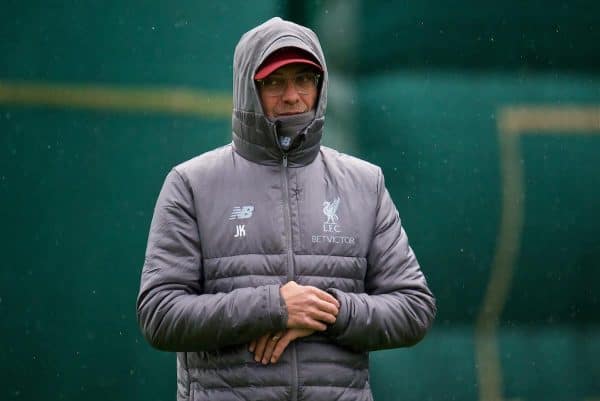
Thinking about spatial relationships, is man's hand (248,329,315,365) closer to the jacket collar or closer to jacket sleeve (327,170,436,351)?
jacket sleeve (327,170,436,351)

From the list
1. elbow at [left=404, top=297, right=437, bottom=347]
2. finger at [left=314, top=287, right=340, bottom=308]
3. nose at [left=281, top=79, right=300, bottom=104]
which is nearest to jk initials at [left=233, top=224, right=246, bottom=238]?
finger at [left=314, top=287, right=340, bottom=308]

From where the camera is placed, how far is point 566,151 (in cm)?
429

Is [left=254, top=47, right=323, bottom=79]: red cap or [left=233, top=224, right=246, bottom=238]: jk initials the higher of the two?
[left=254, top=47, right=323, bottom=79]: red cap

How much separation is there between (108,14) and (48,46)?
0.23 m

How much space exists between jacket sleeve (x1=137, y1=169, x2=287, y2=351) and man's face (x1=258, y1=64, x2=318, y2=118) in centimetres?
29

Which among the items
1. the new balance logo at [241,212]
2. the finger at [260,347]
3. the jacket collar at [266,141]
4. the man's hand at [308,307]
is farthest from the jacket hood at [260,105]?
the finger at [260,347]

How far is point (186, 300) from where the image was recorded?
2.69 meters

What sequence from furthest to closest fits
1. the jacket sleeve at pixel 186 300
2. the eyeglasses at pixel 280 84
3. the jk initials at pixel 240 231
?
1. the eyeglasses at pixel 280 84
2. the jk initials at pixel 240 231
3. the jacket sleeve at pixel 186 300

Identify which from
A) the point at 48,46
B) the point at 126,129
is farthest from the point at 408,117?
the point at 48,46

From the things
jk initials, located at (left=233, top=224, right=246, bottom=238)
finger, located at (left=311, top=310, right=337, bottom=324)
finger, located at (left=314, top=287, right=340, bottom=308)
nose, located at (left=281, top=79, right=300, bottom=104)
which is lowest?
finger, located at (left=311, top=310, right=337, bottom=324)

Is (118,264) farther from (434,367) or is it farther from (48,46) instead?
(434,367)

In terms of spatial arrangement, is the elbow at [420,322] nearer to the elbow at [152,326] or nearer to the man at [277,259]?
the man at [277,259]

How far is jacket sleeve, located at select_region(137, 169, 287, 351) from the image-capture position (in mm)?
2648

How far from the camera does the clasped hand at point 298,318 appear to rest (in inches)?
105
